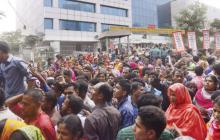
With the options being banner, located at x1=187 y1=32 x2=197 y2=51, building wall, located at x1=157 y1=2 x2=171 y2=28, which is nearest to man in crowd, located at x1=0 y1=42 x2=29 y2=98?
banner, located at x1=187 y1=32 x2=197 y2=51

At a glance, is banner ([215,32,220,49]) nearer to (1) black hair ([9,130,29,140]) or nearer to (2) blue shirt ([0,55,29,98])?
(2) blue shirt ([0,55,29,98])

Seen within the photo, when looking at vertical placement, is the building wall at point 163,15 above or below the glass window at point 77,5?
above

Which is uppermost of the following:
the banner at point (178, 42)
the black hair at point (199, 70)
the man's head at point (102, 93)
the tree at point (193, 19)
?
the tree at point (193, 19)

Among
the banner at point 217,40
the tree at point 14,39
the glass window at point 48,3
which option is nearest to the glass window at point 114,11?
the glass window at point 48,3

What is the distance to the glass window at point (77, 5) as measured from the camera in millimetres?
40562

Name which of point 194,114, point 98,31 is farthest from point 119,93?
point 98,31

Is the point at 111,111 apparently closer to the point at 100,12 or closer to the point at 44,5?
the point at 44,5

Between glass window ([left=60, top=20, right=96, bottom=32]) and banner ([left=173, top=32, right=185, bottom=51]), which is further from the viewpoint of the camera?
glass window ([left=60, top=20, right=96, bottom=32])

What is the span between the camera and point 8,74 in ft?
17.5

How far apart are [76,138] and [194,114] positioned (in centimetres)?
192

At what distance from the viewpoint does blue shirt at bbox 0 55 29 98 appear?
526 centimetres

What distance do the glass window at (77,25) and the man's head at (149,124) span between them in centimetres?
3757

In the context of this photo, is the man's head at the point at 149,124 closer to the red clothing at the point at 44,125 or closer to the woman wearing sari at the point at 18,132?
the woman wearing sari at the point at 18,132

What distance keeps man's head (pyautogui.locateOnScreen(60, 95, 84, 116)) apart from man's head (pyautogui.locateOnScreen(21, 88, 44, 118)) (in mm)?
539
